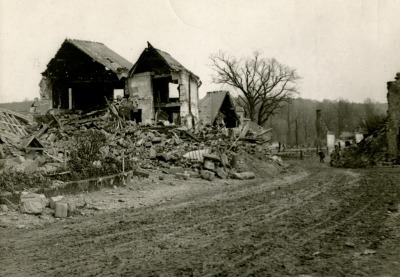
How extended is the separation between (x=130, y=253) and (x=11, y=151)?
11385 mm

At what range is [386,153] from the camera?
2445 centimetres

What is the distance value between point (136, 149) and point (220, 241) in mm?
12871

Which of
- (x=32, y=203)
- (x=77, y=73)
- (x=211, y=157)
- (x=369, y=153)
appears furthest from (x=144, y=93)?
(x=32, y=203)

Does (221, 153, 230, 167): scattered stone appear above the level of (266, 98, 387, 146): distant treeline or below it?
below

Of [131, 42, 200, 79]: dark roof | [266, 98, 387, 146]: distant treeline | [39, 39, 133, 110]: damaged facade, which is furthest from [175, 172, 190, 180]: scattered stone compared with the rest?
[266, 98, 387, 146]: distant treeline

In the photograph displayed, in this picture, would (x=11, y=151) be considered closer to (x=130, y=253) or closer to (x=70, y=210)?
(x=70, y=210)

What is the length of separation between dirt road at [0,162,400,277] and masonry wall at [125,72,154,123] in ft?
59.4

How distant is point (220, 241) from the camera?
6.29 m

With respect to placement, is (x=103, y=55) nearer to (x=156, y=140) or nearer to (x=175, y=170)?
(x=156, y=140)

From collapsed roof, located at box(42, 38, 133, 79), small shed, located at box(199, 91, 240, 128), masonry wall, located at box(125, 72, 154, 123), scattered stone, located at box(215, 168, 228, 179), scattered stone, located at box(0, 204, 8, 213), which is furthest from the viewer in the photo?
small shed, located at box(199, 91, 240, 128)

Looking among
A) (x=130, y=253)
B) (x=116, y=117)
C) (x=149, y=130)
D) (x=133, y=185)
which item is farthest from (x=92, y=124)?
(x=130, y=253)

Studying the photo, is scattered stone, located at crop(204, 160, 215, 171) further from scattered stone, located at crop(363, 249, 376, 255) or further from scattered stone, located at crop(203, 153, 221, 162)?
scattered stone, located at crop(363, 249, 376, 255)

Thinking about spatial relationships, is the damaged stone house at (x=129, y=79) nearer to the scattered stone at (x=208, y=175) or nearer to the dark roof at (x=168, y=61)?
the dark roof at (x=168, y=61)

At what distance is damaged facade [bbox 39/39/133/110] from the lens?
1088 inches
